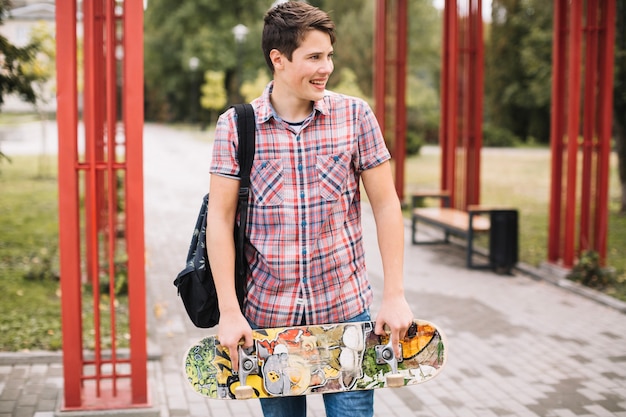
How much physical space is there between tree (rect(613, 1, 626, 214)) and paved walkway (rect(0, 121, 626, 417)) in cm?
489

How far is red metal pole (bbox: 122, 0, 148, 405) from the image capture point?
176 inches

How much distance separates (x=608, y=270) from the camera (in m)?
8.76

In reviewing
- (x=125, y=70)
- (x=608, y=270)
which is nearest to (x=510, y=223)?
(x=608, y=270)

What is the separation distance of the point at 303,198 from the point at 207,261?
398mm

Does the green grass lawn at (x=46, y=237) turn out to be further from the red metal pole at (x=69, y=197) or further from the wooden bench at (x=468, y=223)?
the red metal pole at (x=69, y=197)

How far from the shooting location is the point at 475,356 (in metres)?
6.38

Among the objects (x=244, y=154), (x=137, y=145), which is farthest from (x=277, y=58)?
(x=137, y=145)

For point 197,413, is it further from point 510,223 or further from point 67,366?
point 510,223

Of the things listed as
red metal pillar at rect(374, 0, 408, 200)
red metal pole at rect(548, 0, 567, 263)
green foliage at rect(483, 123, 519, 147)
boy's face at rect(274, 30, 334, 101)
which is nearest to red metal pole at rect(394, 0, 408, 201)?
red metal pillar at rect(374, 0, 408, 200)

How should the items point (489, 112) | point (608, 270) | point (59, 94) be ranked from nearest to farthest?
1. point (59, 94)
2. point (608, 270)
3. point (489, 112)

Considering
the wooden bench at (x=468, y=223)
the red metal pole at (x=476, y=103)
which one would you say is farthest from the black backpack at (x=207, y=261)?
the red metal pole at (x=476, y=103)

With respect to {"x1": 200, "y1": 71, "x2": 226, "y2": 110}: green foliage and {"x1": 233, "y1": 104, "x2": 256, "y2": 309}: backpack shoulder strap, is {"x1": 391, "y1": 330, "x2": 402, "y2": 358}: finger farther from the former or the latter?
{"x1": 200, "y1": 71, "x2": 226, "y2": 110}: green foliage

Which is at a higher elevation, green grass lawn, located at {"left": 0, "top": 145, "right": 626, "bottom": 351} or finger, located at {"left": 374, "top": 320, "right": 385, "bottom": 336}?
finger, located at {"left": 374, "top": 320, "right": 385, "bottom": 336}

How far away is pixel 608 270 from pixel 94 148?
5962mm
